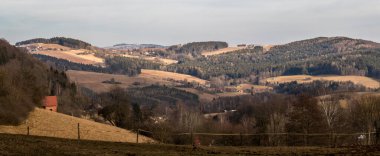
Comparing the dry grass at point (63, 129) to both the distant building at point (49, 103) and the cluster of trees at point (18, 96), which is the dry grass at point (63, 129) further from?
the distant building at point (49, 103)

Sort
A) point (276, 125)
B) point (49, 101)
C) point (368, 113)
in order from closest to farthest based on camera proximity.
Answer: point (368, 113) → point (276, 125) → point (49, 101)

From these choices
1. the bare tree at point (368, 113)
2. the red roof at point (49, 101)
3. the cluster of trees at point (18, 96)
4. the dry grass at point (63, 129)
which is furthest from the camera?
the red roof at point (49, 101)

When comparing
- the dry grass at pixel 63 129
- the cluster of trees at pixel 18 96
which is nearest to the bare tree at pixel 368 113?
the dry grass at pixel 63 129

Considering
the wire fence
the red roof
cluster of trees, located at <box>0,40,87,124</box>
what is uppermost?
cluster of trees, located at <box>0,40,87,124</box>

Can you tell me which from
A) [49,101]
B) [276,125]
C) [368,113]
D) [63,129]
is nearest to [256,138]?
[276,125]

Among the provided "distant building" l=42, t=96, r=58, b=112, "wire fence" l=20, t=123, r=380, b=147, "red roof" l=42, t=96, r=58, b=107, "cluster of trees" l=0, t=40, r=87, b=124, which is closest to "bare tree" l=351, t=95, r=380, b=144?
"wire fence" l=20, t=123, r=380, b=147

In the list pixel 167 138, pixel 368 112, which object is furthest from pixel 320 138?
pixel 167 138

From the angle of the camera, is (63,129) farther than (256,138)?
No

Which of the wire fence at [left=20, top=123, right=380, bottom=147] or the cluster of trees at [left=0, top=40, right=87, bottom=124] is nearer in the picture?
the wire fence at [left=20, top=123, right=380, bottom=147]

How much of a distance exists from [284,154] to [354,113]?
210ft

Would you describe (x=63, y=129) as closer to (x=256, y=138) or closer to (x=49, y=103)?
(x=256, y=138)

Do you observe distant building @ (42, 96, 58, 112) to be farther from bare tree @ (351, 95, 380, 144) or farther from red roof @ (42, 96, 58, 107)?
bare tree @ (351, 95, 380, 144)

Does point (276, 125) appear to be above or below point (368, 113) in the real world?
below

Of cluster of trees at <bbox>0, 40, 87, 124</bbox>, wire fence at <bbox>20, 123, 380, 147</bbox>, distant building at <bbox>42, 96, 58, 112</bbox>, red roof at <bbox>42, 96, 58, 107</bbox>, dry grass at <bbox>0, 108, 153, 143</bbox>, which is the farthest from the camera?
red roof at <bbox>42, 96, 58, 107</bbox>
